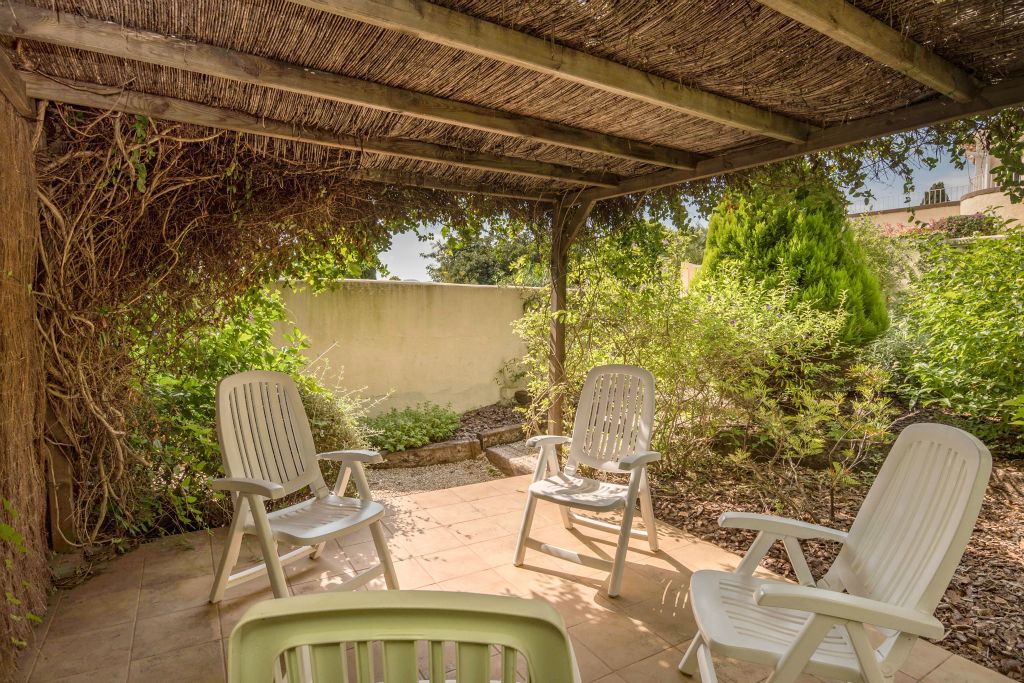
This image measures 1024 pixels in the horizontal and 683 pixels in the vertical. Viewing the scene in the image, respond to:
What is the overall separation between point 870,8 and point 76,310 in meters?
3.75

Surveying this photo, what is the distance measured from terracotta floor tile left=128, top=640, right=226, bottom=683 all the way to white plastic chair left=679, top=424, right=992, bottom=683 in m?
1.78

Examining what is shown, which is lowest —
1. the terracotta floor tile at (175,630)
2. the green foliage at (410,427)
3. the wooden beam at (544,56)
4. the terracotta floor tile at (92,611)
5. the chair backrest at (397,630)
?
the terracotta floor tile at (175,630)

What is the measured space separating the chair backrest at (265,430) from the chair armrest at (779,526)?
1.96 metres

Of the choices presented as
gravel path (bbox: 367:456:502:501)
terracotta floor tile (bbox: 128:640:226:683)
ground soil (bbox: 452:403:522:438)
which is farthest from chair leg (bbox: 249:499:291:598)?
ground soil (bbox: 452:403:522:438)

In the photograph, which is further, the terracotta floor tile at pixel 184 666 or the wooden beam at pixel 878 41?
the terracotta floor tile at pixel 184 666

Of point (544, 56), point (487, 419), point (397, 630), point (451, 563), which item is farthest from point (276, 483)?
point (487, 419)

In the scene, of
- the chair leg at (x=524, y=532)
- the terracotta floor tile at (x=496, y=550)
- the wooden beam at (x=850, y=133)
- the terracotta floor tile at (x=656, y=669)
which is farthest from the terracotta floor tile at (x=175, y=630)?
the wooden beam at (x=850, y=133)

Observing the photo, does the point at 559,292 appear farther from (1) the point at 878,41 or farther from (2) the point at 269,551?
(2) the point at 269,551

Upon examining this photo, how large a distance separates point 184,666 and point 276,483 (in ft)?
2.54

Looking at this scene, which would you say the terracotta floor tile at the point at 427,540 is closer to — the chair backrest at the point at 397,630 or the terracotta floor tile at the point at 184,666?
the terracotta floor tile at the point at 184,666

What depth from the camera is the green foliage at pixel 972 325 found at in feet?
13.8

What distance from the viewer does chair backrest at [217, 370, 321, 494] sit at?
2.55m

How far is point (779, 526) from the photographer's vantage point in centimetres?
190

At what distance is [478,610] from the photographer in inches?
29.1
